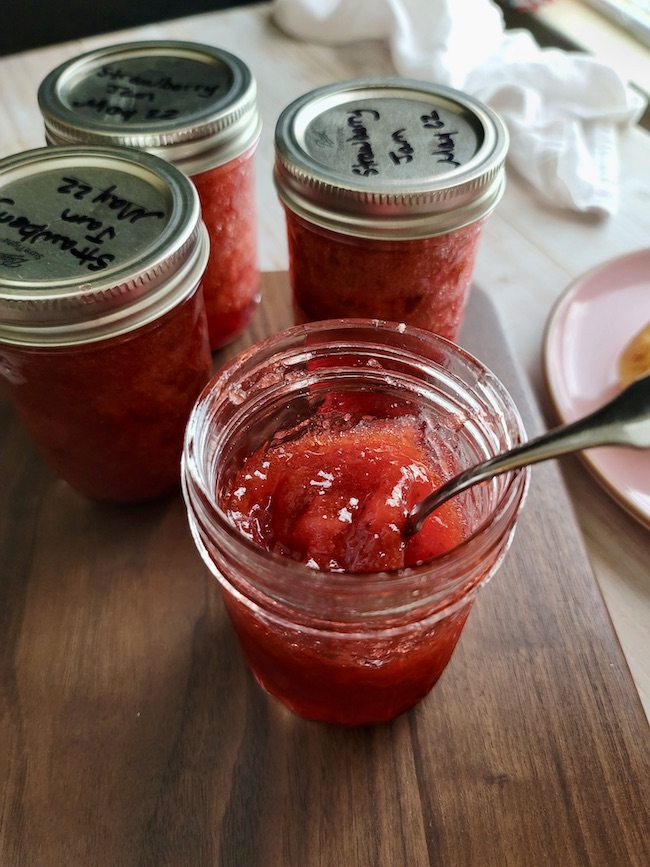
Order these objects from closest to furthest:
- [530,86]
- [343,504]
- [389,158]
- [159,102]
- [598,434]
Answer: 1. [598,434]
2. [343,504]
3. [389,158]
4. [159,102]
5. [530,86]

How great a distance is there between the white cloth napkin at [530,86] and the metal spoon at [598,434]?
3.05ft

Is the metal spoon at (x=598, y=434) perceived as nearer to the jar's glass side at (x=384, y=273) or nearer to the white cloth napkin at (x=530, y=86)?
the jar's glass side at (x=384, y=273)

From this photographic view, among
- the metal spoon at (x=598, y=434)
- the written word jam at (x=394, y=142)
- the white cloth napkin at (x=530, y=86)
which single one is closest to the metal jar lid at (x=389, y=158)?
the written word jam at (x=394, y=142)

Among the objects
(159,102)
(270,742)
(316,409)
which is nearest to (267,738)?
(270,742)

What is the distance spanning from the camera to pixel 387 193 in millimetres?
659

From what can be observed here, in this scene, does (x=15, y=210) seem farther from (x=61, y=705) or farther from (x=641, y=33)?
(x=641, y=33)

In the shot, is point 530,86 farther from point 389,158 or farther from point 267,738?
point 267,738

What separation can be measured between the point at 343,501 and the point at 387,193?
284 mm

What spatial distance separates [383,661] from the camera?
0.55 metres

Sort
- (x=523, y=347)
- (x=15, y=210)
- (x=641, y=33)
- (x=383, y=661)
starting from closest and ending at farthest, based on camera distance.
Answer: (x=383, y=661)
(x=15, y=210)
(x=523, y=347)
(x=641, y=33)

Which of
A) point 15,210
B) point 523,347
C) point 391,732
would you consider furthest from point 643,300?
point 15,210

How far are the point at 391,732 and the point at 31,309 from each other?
469mm

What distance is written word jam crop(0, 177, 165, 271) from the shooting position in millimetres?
630

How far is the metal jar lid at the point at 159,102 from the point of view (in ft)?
2.49
